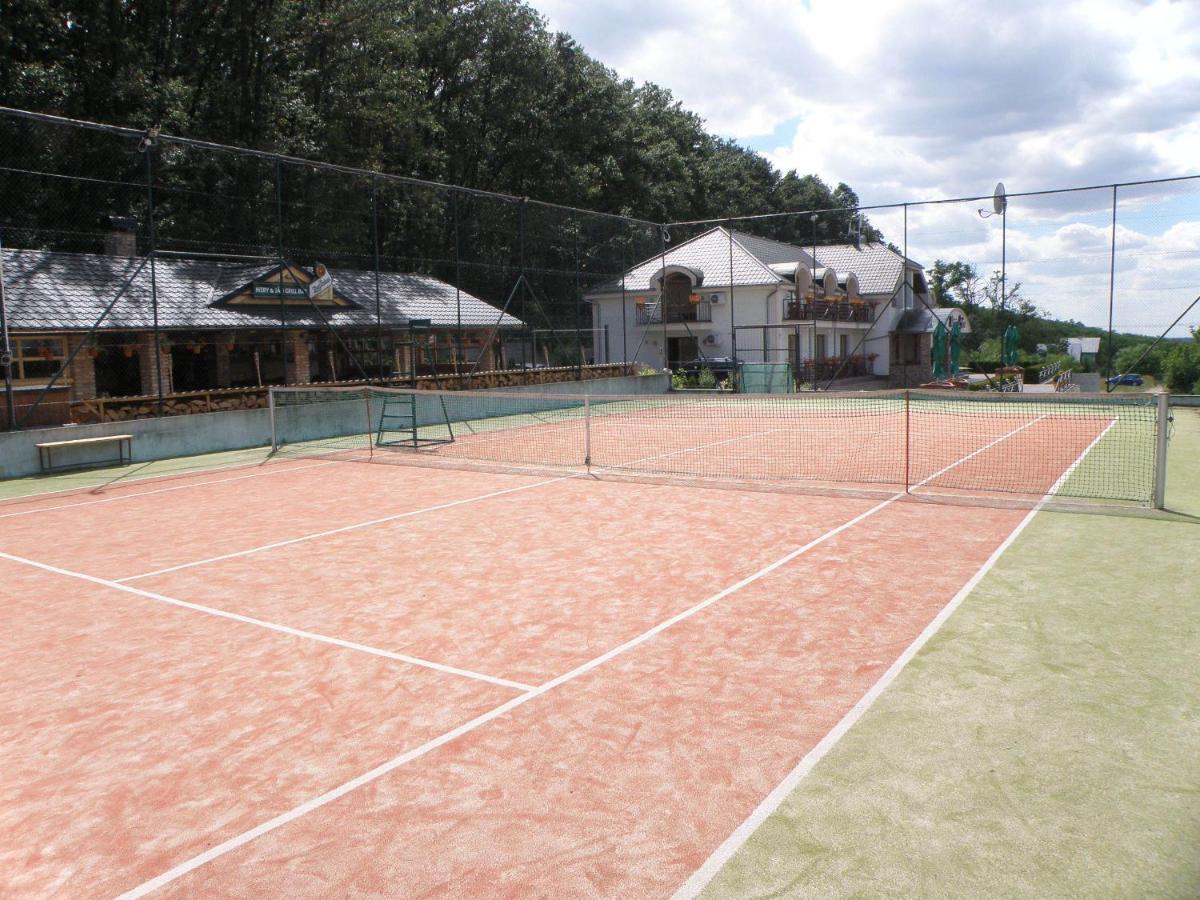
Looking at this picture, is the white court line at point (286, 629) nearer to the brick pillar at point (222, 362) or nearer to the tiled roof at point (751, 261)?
the brick pillar at point (222, 362)

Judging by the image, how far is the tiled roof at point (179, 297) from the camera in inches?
702

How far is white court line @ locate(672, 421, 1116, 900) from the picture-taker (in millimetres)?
3518

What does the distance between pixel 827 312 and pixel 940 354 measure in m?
4.80

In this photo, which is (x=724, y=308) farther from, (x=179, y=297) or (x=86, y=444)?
(x=86, y=444)

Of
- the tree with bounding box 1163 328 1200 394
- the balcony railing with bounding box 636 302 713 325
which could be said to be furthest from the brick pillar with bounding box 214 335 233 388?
the tree with bounding box 1163 328 1200 394

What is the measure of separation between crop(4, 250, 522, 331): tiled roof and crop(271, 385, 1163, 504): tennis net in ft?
9.85

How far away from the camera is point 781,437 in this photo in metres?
18.0

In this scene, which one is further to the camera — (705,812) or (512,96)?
(512,96)

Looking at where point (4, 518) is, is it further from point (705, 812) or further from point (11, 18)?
point (11, 18)

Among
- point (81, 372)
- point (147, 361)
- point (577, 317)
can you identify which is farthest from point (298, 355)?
point (577, 317)

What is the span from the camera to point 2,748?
482cm

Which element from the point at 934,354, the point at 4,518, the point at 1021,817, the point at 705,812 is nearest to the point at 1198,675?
the point at 1021,817

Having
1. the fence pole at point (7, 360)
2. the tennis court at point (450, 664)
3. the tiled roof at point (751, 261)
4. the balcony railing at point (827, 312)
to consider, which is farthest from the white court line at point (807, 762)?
the tiled roof at point (751, 261)

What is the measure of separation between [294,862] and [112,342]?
1973 cm
